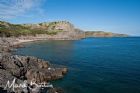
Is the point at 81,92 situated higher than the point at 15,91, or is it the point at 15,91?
the point at 15,91

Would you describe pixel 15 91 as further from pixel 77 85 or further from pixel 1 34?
pixel 1 34

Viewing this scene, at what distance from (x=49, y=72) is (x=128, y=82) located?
17386 millimetres

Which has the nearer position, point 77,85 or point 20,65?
point 77,85

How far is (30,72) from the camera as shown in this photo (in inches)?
1837

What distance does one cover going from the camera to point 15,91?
30781 mm

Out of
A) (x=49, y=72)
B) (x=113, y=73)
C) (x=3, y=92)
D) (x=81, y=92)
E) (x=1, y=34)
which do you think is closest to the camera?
(x=3, y=92)

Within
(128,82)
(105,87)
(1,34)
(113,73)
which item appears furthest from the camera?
(1,34)

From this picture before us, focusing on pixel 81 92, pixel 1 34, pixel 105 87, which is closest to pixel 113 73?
pixel 105 87

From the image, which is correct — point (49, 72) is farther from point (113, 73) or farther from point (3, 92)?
point (3, 92)

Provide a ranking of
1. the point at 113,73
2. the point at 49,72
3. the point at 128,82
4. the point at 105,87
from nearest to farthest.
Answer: the point at 105,87 < the point at 128,82 < the point at 49,72 < the point at 113,73

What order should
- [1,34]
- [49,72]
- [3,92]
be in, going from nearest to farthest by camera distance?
[3,92]
[49,72]
[1,34]

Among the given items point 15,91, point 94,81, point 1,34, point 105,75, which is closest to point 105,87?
point 94,81

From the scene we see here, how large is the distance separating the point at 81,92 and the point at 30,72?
12.8m

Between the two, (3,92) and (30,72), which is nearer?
(3,92)
